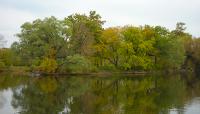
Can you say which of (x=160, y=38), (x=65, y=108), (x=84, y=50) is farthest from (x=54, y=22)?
(x=65, y=108)

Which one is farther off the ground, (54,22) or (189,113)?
(54,22)

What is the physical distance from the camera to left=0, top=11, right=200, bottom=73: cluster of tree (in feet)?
239

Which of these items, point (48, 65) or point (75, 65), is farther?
point (75, 65)

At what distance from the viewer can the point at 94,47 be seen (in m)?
81.1

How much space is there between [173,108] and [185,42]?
240 ft

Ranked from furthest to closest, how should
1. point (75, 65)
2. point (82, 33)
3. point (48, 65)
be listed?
1. point (82, 33)
2. point (75, 65)
3. point (48, 65)

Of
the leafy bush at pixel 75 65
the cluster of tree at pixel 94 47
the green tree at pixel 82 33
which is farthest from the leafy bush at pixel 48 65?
the green tree at pixel 82 33

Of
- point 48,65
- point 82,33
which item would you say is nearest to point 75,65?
point 48,65

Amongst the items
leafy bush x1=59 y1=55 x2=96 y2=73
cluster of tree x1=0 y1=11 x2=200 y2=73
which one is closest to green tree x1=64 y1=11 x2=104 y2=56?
cluster of tree x1=0 y1=11 x2=200 y2=73

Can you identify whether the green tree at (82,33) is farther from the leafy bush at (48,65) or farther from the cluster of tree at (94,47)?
the leafy bush at (48,65)

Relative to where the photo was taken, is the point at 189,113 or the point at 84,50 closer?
the point at 189,113

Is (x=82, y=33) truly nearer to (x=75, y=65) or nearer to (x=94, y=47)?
(x=94, y=47)

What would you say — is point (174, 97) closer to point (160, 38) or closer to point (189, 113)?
point (189, 113)

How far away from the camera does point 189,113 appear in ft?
94.7
